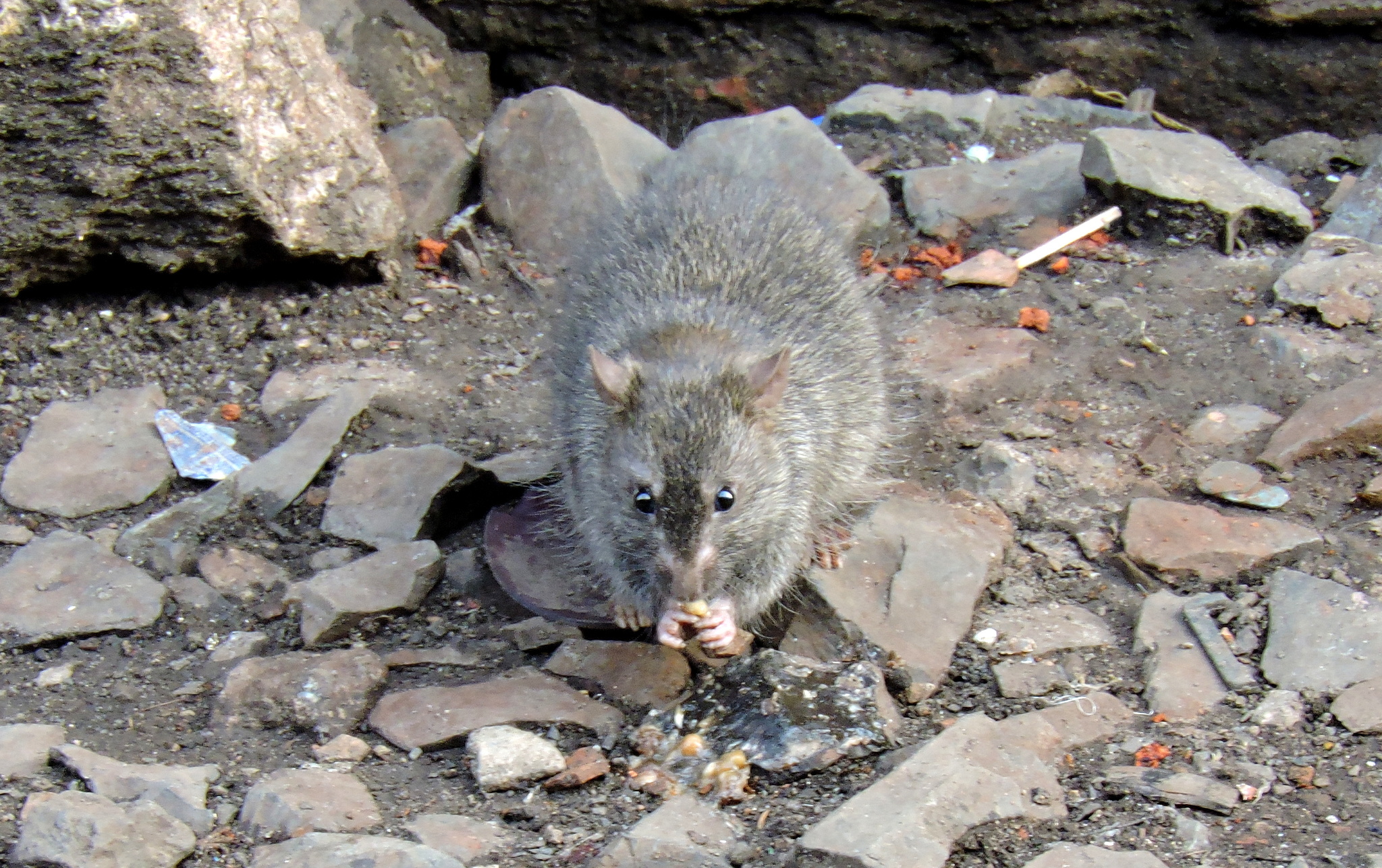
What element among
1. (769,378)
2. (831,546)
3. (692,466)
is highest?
(769,378)

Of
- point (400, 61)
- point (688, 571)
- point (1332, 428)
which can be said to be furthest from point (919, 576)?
point (400, 61)

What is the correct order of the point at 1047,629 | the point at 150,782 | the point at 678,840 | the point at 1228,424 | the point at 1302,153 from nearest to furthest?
the point at 678,840
the point at 150,782
the point at 1047,629
the point at 1228,424
the point at 1302,153

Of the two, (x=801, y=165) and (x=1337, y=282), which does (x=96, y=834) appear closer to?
(x=801, y=165)

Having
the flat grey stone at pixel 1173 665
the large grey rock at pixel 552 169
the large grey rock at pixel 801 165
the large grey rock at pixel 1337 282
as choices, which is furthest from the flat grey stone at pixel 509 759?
the large grey rock at pixel 1337 282

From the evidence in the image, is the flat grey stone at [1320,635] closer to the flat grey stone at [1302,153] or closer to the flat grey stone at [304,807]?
the flat grey stone at [304,807]

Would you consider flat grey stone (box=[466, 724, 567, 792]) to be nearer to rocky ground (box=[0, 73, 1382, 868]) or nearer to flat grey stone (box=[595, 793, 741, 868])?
rocky ground (box=[0, 73, 1382, 868])

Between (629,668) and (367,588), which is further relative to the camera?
(367,588)
